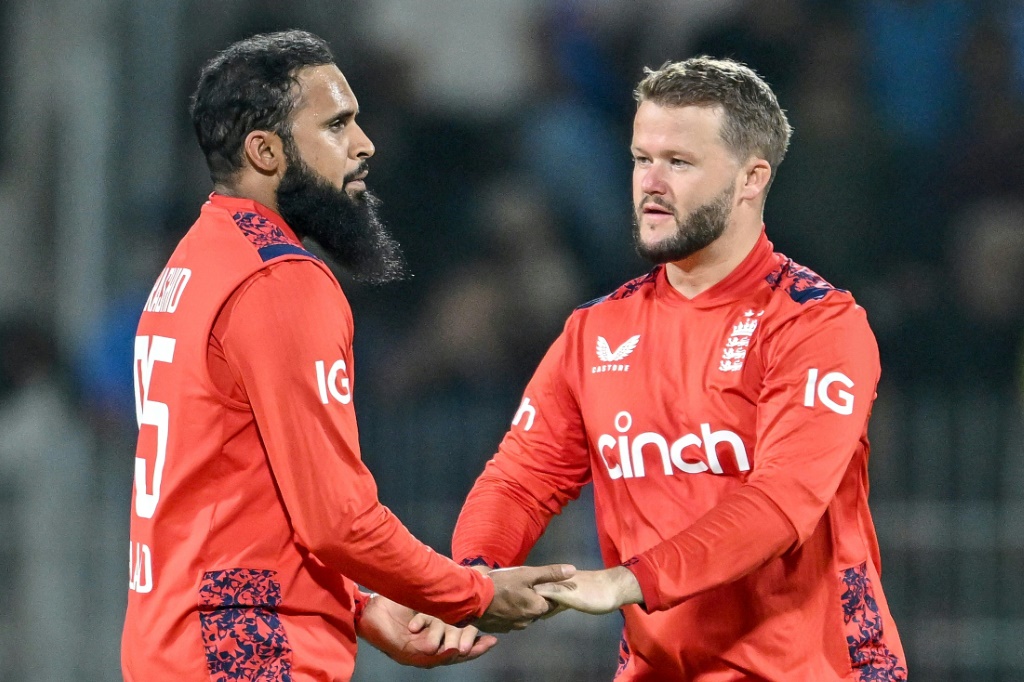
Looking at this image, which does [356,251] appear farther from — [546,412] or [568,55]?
[568,55]

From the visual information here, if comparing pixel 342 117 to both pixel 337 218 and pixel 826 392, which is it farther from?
pixel 826 392

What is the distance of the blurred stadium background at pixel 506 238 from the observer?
21.1 feet

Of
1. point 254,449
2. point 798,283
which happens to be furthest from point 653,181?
point 254,449

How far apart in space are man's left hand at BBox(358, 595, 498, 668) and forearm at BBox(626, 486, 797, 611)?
1.96ft

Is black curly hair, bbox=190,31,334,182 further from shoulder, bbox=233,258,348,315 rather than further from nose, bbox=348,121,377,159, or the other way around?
shoulder, bbox=233,258,348,315

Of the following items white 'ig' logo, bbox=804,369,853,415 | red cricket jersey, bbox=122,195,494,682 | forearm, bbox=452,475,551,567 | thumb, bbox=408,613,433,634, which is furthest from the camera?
forearm, bbox=452,475,551,567

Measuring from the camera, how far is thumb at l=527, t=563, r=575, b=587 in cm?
350

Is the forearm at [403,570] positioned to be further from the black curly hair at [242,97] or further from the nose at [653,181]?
the nose at [653,181]

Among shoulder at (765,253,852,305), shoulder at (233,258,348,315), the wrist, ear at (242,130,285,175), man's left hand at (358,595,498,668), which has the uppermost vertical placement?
ear at (242,130,285,175)

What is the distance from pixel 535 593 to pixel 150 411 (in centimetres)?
99

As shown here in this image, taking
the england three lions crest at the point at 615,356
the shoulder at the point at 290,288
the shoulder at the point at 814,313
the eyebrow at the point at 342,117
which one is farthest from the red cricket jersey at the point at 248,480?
the shoulder at the point at 814,313

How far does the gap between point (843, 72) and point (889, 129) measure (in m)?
0.38

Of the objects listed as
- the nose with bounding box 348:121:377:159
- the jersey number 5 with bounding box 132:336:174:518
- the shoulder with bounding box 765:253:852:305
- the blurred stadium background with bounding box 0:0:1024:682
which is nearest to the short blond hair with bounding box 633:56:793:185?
the shoulder with bounding box 765:253:852:305

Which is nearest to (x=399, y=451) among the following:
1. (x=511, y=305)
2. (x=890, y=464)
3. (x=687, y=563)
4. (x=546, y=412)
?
(x=511, y=305)
